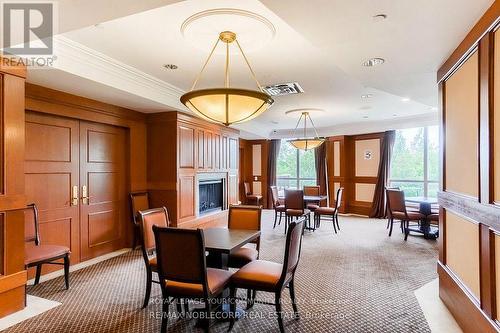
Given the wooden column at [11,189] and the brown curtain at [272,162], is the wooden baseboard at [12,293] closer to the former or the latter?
the wooden column at [11,189]

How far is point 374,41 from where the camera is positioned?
2.57m

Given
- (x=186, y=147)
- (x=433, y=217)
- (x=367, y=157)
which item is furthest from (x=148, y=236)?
(x=367, y=157)

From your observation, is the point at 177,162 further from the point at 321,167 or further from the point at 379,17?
the point at 321,167

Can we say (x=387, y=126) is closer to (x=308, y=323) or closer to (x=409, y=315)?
(x=409, y=315)

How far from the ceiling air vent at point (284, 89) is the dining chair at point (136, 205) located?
2.88 m

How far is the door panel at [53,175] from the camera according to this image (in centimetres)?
392

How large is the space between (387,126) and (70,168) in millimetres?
7530

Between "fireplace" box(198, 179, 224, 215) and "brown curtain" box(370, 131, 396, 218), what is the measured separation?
14.9 feet

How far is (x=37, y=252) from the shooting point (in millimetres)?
3346

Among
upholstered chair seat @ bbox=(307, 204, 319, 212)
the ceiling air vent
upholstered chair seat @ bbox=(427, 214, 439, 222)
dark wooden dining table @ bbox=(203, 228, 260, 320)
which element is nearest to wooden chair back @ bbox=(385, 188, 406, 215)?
upholstered chair seat @ bbox=(427, 214, 439, 222)

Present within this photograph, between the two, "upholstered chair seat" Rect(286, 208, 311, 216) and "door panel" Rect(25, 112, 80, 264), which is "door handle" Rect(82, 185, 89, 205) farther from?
"upholstered chair seat" Rect(286, 208, 311, 216)

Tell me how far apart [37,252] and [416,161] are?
27.7 ft

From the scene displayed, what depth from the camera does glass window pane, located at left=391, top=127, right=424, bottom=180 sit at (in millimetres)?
8095

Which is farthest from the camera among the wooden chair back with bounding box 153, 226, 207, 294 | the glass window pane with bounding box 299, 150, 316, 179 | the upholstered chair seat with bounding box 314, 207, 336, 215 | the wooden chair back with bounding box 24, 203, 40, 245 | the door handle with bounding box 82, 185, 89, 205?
the glass window pane with bounding box 299, 150, 316, 179
